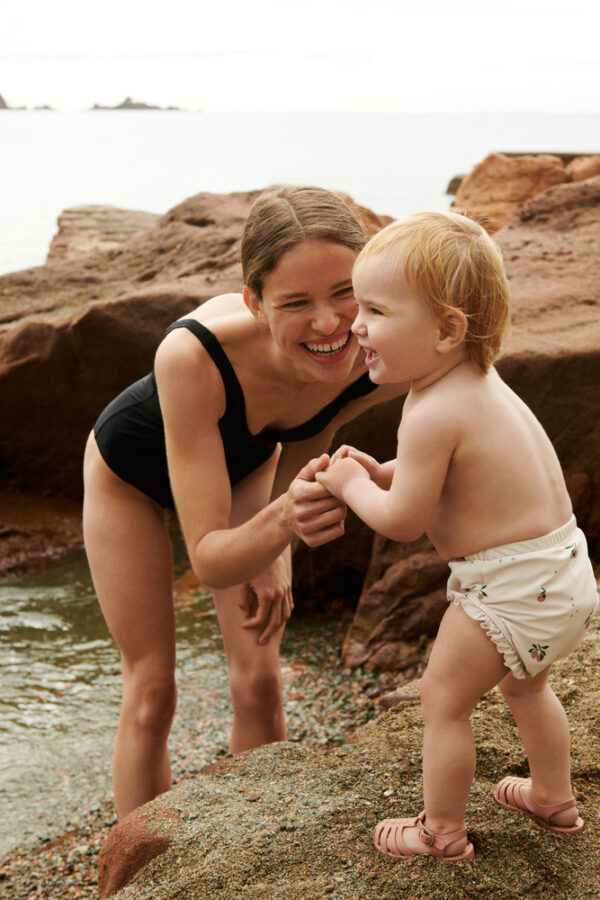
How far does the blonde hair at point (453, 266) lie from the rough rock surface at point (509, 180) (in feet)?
35.9

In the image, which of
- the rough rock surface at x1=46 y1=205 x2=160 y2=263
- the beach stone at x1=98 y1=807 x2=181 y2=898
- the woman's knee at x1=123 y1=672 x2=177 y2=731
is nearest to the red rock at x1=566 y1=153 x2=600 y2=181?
the rough rock surface at x1=46 y1=205 x2=160 y2=263

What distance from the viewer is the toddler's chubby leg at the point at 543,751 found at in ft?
6.97

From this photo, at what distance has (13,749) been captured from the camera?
446 cm

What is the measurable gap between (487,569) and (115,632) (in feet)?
4.51

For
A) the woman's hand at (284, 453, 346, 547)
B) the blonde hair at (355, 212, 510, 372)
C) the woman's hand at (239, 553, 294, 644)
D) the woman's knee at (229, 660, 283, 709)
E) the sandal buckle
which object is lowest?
the woman's knee at (229, 660, 283, 709)

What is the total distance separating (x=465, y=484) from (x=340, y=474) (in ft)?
1.05

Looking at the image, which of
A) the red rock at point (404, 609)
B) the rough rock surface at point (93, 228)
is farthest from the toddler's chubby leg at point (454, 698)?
the rough rock surface at point (93, 228)

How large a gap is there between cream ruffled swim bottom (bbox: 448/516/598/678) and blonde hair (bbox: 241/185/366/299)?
89 centimetres

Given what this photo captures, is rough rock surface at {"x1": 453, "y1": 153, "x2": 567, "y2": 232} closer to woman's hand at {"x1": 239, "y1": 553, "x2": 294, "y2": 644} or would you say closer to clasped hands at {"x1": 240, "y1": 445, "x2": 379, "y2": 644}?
woman's hand at {"x1": 239, "y1": 553, "x2": 294, "y2": 644}

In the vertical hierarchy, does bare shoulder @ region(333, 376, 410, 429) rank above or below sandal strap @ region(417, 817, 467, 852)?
above

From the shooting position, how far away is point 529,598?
6.48ft

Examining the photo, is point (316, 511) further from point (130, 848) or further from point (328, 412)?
point (130, 848)

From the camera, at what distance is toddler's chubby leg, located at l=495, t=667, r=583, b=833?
2125mm

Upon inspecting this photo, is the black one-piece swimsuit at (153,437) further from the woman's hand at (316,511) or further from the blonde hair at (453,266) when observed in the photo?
the blonde hair at (453,266)
